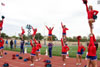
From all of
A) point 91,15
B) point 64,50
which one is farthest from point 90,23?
point 64,50

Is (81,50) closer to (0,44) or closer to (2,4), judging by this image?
(0,44)

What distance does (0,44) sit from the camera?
11289 mm

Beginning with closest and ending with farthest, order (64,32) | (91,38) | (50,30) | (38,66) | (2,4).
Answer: (91,38)
(38,66)
(64,32)
(50,30)
(2,4)

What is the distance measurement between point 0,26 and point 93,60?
371 inches

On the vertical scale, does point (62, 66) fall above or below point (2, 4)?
below

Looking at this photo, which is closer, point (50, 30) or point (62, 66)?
point (62, 66)

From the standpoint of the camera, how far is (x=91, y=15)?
4.66m

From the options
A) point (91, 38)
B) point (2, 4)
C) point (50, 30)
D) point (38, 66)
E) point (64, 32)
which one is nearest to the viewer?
point (91, 38)

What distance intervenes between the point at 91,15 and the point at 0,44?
30.3ft

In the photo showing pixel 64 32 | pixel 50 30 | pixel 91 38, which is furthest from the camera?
pixel 50 30

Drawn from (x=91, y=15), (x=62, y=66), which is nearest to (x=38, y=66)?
(x=62, y=66)

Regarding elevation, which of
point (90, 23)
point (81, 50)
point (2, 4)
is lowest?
point (81, 50)

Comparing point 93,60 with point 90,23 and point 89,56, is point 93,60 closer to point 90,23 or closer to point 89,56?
point 89,56

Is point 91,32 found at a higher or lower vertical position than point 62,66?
higher
